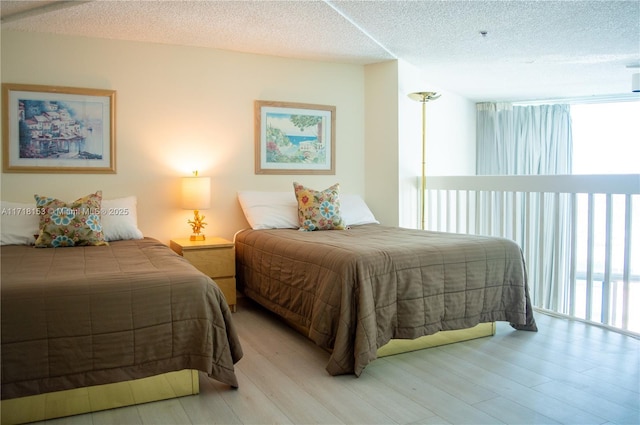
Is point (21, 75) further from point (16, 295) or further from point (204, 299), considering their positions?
point (204, 299)

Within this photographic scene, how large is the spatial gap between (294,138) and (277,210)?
82cm

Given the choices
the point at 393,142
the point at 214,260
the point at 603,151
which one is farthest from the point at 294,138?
the point at 603,151

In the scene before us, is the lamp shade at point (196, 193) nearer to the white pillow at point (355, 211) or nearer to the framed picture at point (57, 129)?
the framed picture at point (57, 129)

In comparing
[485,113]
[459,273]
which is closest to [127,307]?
[459,273]

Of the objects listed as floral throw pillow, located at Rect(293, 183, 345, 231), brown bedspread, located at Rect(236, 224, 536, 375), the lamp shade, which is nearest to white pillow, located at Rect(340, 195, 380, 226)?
floral throw pillow, located at Rect(293, 183, 345, 231)

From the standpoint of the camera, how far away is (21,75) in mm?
3744

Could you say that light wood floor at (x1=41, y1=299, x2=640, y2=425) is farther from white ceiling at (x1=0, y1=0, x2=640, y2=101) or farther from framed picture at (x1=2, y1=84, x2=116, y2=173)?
white ceiling at (x1=0, y1=0, x2=640, y2=101)

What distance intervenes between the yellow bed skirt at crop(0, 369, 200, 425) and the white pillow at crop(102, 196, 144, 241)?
1630 mm

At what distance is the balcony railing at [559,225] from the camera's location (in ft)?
11.1

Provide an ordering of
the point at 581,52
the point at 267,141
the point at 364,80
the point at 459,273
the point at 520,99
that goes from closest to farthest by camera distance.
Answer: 1. the point at 459,273
2. the point at 581,52
3. the point at 267,141
4. the point at 364,80
5. the point at 520,99

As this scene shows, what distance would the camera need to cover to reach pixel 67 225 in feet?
11.0

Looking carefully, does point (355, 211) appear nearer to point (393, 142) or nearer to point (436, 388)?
point (393, 142)

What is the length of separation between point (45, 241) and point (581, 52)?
4.39m

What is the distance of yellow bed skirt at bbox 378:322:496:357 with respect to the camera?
294cm
